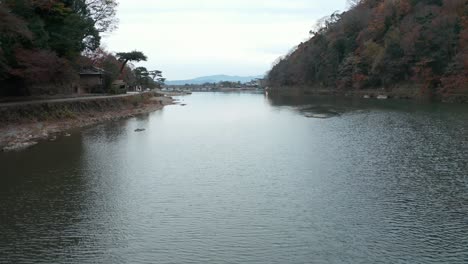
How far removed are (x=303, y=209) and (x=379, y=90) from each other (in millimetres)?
50206

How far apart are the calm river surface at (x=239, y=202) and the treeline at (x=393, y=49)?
28589mm

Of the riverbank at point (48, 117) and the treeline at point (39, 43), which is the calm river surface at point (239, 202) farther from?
the treeline at point (39, 43)

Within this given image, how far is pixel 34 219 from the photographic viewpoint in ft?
29.4

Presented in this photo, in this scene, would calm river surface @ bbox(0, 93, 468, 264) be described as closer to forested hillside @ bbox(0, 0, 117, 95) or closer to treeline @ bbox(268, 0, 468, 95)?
forested hillside @ bbox(0, 0, 117, 95)

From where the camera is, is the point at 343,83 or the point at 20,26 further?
the point at 343,83

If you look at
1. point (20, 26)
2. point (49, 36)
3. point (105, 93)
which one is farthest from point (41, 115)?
point (105, 93)

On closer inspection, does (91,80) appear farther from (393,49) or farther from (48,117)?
(393,49)

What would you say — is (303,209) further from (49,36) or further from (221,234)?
(49,36)

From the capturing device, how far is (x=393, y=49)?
51.1 metres

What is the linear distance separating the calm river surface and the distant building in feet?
60.2

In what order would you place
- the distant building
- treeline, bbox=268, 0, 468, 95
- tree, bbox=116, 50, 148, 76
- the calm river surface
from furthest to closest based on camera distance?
tree, bbox=116, 50, 148, 76, treeline, bbox=268, 0, 468, 95, the distant building, the calm river surface

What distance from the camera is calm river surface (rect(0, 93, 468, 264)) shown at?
7449 millimetres

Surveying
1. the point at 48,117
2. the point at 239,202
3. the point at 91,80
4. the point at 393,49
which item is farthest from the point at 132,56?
the point at 239,202

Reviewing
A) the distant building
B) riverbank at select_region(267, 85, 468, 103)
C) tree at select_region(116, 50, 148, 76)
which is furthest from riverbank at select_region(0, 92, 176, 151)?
riverbank at select_region(267, 85, 468, 103)
